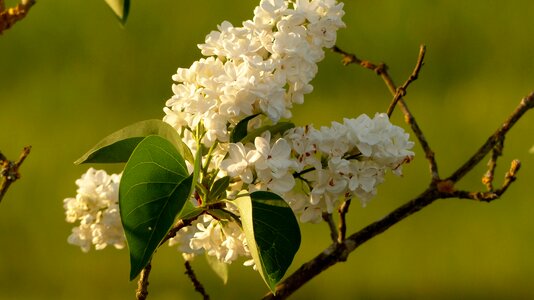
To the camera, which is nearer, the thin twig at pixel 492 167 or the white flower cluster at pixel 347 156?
the white flower cluster at pixel 347 156

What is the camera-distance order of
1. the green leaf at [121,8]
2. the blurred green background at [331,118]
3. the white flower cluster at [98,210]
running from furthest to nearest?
the blurred green background at [331,118], the white flower cluster at [98,210], the green leaf at [121,8]

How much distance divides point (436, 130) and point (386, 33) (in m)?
0.18

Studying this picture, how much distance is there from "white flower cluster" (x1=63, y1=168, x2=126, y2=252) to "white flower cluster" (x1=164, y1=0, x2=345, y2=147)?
144mm

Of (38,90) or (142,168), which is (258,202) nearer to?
(142,168)

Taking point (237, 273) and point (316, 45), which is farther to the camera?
point (237, 273)

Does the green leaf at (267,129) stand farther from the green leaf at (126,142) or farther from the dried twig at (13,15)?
the dried twig at (13,15)

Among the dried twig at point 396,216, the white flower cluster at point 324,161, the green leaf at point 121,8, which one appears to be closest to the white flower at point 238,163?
the white flower cluster at point 324,161

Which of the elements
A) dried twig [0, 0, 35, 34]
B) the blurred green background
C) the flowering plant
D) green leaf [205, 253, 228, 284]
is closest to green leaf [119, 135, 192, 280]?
the flowering plant

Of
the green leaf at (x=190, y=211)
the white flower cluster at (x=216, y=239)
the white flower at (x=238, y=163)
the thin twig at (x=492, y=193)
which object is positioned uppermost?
the white flower at (x=238, y=163)

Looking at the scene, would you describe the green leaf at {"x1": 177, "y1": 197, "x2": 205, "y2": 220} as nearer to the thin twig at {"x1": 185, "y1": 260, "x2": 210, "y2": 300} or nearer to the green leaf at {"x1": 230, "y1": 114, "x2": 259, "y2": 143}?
the green leaf at {"x1": 230, "y1": 114, "x2": 259, "y2": 143}

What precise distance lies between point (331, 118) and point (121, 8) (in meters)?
0.94

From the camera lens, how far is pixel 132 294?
4.40ft

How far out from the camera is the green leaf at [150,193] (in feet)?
1.75

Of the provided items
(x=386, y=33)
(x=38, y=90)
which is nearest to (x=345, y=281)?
(x=386, y=33)
